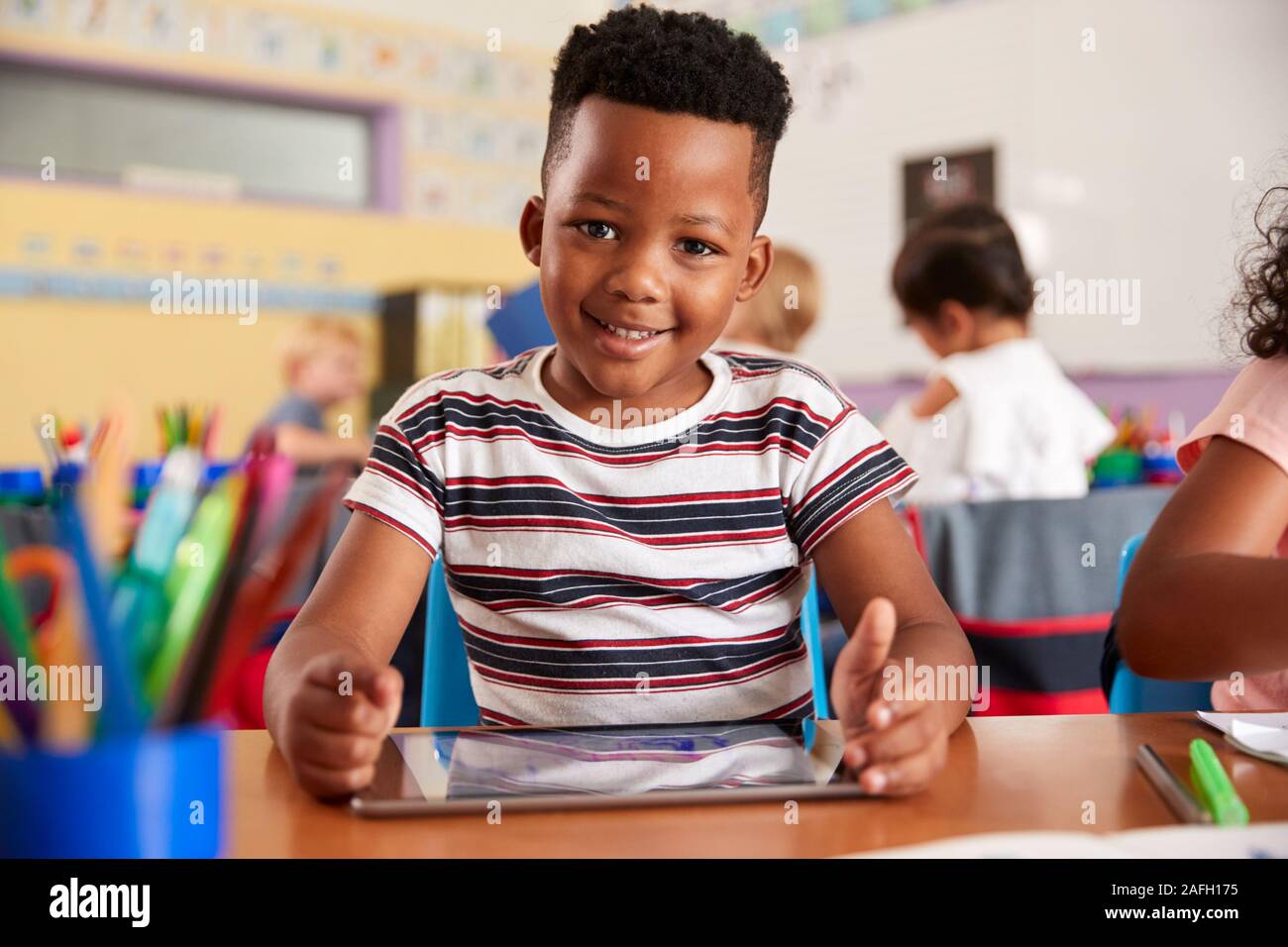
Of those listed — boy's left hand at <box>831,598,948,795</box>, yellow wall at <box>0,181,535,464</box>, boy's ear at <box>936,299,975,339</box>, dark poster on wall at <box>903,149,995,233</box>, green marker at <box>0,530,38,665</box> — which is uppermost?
dark poster on wall at <box>903,149,995,233</box>

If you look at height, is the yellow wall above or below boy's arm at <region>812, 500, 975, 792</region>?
above

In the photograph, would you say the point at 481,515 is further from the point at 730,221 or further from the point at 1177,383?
the point at 1177,383

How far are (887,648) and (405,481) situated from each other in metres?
0.43

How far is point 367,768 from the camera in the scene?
54 cm

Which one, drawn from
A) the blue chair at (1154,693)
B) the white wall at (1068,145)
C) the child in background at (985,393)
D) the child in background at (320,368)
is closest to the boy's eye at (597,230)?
the blue chair at (1154,693)

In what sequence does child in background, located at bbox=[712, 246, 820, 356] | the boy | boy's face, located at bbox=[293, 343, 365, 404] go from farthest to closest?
boy's face, located at bbox=[293, 343, 365, 404]
child in background, located at bbox=[712, 246, 820, 356]
the boy

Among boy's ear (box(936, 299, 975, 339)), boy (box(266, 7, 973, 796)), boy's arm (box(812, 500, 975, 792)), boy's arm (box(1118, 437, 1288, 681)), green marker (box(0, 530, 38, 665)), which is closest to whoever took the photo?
green marker (box(0, 530, 38, 665))

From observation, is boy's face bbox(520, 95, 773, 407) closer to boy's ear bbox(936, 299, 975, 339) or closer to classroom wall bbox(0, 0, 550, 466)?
boy's ear bbox(936, 299, 975, 339)

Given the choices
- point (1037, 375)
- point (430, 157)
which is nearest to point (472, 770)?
point (1037, 375)

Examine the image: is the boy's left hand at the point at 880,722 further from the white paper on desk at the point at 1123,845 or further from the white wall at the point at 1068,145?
the white wall at the point at 1068,145

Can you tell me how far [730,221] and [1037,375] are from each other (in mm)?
1641

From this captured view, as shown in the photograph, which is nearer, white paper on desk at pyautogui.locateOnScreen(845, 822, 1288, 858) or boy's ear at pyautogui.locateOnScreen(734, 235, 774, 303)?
white paper on desk at pyautogui.locateOnScreen(845, 822, 1288, 858)

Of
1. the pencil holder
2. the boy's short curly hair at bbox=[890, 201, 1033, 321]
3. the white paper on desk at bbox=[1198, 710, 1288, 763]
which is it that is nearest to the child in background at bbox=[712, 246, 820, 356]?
the boy's short curly hair at bbox=[890, 201, 1033, 321]

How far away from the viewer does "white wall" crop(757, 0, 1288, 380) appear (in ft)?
11.9
